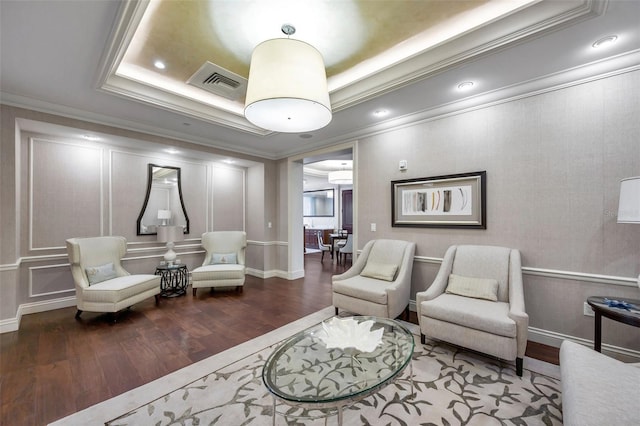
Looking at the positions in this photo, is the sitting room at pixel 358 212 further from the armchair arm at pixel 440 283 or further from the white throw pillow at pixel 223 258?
the white throw pillow at pixel 223 258

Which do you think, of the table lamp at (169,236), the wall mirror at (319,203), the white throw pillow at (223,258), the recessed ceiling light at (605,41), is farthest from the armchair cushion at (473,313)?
the wall mirror at (319,203)

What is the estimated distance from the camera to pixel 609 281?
2.33 m

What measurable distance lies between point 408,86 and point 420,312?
7.71 feet

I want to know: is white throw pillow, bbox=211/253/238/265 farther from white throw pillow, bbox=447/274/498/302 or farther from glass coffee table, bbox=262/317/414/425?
white throw pillow, bbox=447/274/498/302

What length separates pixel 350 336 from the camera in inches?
76.0

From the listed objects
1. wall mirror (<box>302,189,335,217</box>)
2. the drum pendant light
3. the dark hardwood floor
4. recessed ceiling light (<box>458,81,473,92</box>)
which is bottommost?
the dark hardwood floor

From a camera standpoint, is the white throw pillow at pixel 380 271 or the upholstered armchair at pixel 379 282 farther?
the white throw pillow at pixel 380 271

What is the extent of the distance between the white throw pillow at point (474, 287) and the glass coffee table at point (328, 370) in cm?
100

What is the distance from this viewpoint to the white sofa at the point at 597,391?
1122mm

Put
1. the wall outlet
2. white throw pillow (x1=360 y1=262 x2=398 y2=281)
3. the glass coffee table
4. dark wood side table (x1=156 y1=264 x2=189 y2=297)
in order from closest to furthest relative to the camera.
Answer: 1. the glass coffee table
2. the wall outlet
3. white throw pillow (x1=360 y1=262 x2=398 y2=281)
4. dark wood side table (x1=156 y1=264 x2=189 y2=297)

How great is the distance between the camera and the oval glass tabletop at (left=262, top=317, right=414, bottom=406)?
139 cm

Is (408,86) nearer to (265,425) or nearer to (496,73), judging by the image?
(496,73)

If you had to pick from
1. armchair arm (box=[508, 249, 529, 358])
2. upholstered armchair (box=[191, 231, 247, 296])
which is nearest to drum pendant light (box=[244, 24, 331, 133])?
armchair arm (box=[508, 249, 529, 358])

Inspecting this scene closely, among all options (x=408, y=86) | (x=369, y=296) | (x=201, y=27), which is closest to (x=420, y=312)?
(x=369, y=296)
